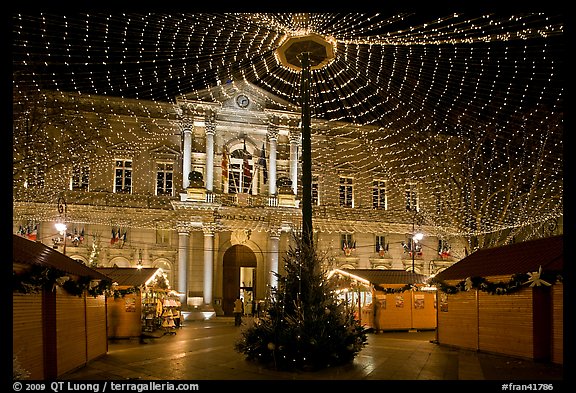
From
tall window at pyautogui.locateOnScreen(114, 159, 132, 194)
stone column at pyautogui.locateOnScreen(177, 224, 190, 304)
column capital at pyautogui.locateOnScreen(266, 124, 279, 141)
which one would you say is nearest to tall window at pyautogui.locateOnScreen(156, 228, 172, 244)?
stone column at pyautogui.locateOnScreen(177, 224, 190, 304)

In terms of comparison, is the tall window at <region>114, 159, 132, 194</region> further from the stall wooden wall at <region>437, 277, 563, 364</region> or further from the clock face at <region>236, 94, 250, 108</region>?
the stall wooden wall at <region>437, 277, 563, 364</region>

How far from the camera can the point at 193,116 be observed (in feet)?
121

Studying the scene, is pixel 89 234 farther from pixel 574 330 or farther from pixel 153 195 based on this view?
pixel 574 330

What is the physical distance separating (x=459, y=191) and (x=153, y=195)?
744 inches

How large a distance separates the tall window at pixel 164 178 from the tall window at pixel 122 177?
1807mm

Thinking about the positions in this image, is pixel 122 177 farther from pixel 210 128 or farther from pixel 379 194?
pixel 379 194

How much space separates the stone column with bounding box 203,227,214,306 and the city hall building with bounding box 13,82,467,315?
6 cm

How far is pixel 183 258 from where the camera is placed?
35438 millimetres

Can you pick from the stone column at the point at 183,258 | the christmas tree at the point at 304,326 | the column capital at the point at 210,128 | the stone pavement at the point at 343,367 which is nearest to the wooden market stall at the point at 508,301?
the stone pavement at the point at 343,367

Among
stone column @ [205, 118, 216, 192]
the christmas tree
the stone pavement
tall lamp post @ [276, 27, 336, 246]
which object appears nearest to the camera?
the stone pavement

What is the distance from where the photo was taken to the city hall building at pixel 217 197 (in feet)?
113

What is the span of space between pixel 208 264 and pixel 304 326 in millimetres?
23158

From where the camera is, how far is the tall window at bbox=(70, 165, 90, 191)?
3491 centimetres

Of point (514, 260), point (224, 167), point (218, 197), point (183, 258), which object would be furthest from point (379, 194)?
point (514, 260)
